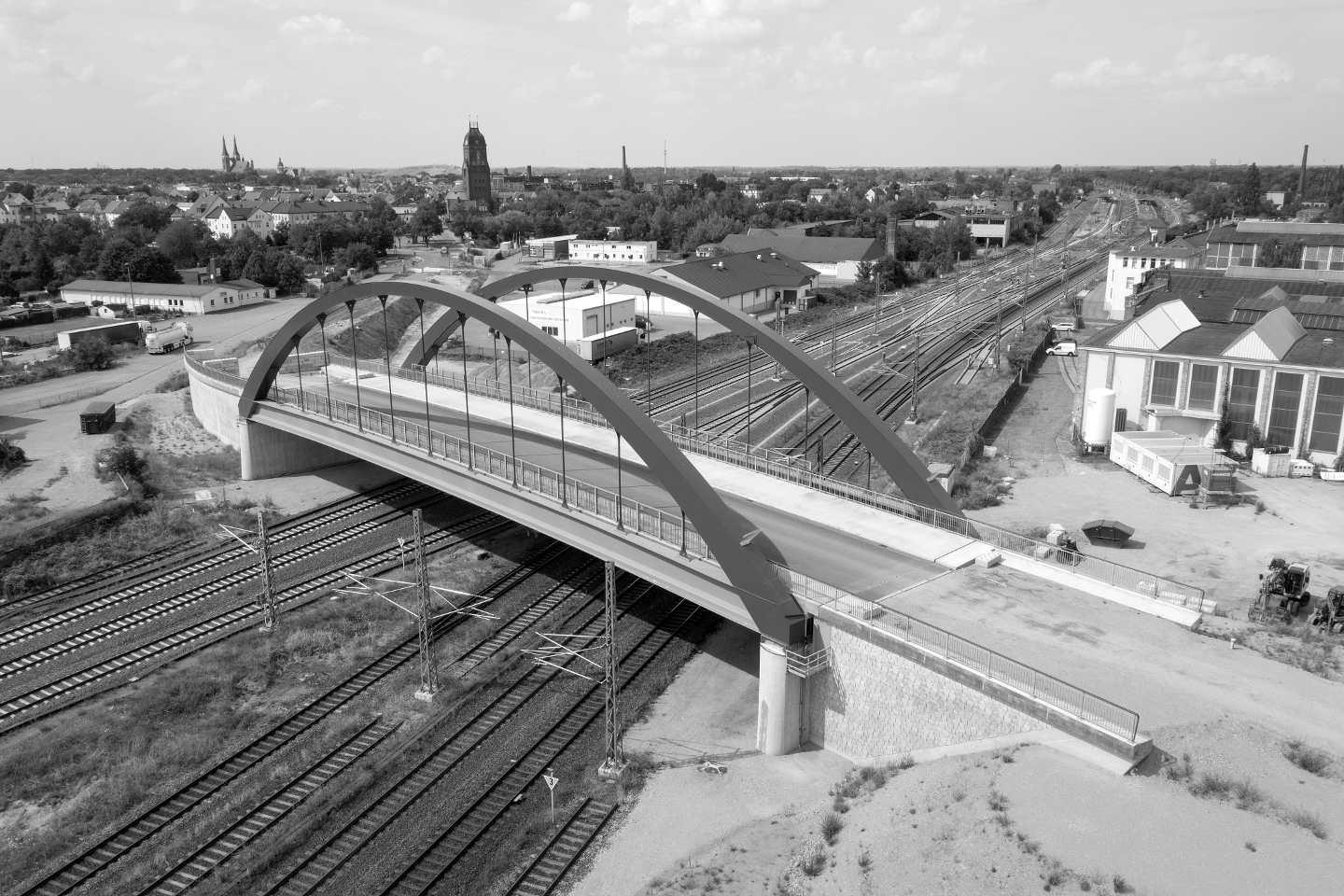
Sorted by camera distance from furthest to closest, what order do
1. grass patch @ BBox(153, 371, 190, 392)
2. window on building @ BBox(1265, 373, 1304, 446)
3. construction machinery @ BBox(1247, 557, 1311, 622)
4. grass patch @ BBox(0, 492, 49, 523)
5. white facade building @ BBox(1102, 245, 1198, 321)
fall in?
white facade building @ BBox(1102, 245, 1198, 321)
grass patch @ BBox(153, 371, 190, 392)
window on building @ BBox(1265, 373, 1304, 446)
grass patch @ BBox(0, 492, 49, 523)
construction machinery @ BBox(1247, 557, 1311, 622)

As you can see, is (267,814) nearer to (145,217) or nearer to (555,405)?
(555,405)

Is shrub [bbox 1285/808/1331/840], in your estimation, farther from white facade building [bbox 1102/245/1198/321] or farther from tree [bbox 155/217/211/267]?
tree [bbox 155/217/211/267]

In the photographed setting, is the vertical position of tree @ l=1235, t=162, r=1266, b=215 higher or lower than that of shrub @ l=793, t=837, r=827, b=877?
higher

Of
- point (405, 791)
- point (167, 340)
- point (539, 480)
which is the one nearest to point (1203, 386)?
point (539, 480)

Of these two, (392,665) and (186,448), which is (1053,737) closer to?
(392,665)

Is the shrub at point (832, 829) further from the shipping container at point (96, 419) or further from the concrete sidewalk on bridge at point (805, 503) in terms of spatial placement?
the shipping container at point (96, 419)

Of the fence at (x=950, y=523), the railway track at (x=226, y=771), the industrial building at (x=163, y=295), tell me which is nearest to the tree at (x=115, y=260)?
the industrial building at (x=163, y=295)

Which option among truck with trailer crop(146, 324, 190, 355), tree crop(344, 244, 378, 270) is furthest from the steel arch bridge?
tree crop(344, 244, 378, 270)
